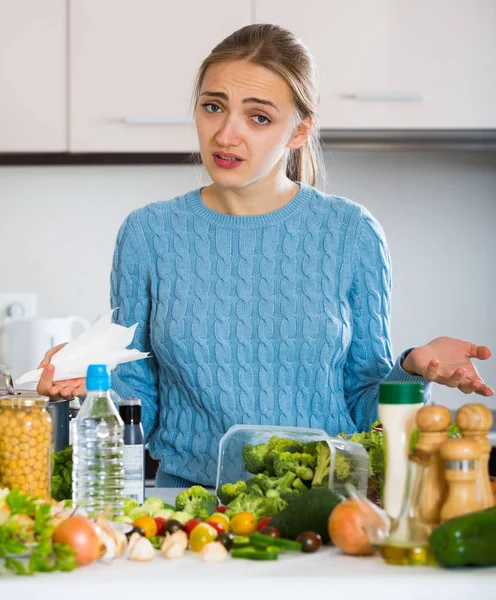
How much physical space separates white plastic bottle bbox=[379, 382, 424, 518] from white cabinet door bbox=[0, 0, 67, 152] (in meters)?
2.00

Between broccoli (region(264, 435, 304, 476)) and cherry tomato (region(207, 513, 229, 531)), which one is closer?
cherry tomato (region(207, 513, 229, 531))

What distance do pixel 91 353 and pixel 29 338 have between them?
5.30ft

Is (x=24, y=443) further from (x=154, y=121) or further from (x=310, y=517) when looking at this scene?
(x=154, y=121)

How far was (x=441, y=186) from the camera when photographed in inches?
121

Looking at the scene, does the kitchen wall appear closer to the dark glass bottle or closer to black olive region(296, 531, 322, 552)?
the dark glass bottle

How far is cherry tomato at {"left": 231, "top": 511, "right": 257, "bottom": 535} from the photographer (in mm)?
1052

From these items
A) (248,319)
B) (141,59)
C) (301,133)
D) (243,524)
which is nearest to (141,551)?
(243,524)

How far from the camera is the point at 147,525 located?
105 centimetres

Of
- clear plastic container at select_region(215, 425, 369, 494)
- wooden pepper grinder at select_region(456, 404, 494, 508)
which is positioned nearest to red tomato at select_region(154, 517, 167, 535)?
clear plastic container at select_region(215, 425, 369, 494)

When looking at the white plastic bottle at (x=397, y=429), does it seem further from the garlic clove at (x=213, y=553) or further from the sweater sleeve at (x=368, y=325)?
the sweater sleeve at (x=368, y=325)

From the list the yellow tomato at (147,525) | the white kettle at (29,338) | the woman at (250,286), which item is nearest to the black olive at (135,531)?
the yellow tomato at (147,525)

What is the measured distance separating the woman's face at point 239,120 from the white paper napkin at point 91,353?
464 millimetres

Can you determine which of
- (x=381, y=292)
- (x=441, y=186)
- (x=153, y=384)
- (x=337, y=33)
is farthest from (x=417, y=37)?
(x=153, y=384)

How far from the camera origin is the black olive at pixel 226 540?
3.23 feet
